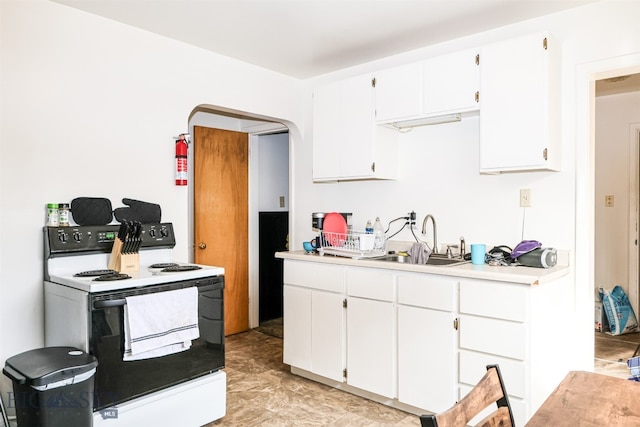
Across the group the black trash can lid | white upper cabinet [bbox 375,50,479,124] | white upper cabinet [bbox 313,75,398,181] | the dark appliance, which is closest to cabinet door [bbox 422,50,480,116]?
white upper cabinet [bbox 375,50,479,124]

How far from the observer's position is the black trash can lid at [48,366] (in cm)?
185

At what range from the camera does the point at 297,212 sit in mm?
Answer: 4109

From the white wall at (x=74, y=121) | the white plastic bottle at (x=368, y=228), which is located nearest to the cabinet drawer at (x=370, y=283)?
the white plastic bottle at (x=368, y=228)

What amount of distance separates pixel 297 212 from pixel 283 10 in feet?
6.26

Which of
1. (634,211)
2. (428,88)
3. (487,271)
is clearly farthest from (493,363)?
(634,211)

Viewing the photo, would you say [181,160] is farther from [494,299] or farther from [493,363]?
[493,363]

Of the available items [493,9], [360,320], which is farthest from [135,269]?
[493,9]

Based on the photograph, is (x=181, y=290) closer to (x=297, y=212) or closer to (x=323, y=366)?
(x=323, y=366)

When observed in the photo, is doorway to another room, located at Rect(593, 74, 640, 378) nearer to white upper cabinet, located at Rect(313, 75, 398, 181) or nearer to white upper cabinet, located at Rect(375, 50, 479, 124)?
white upper cabinet, located at Rect(375, 50, 479, 124)

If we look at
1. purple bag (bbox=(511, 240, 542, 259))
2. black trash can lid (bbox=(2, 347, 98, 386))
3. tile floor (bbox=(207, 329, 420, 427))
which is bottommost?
tile floor (bbox=(207, 329, 420, 427))

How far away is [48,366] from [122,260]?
28.5 inches

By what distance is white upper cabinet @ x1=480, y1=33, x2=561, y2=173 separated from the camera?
247 centimetres

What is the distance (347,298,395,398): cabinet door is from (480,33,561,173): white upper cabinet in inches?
44.0

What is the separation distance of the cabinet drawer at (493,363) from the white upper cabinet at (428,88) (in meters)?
1.46
